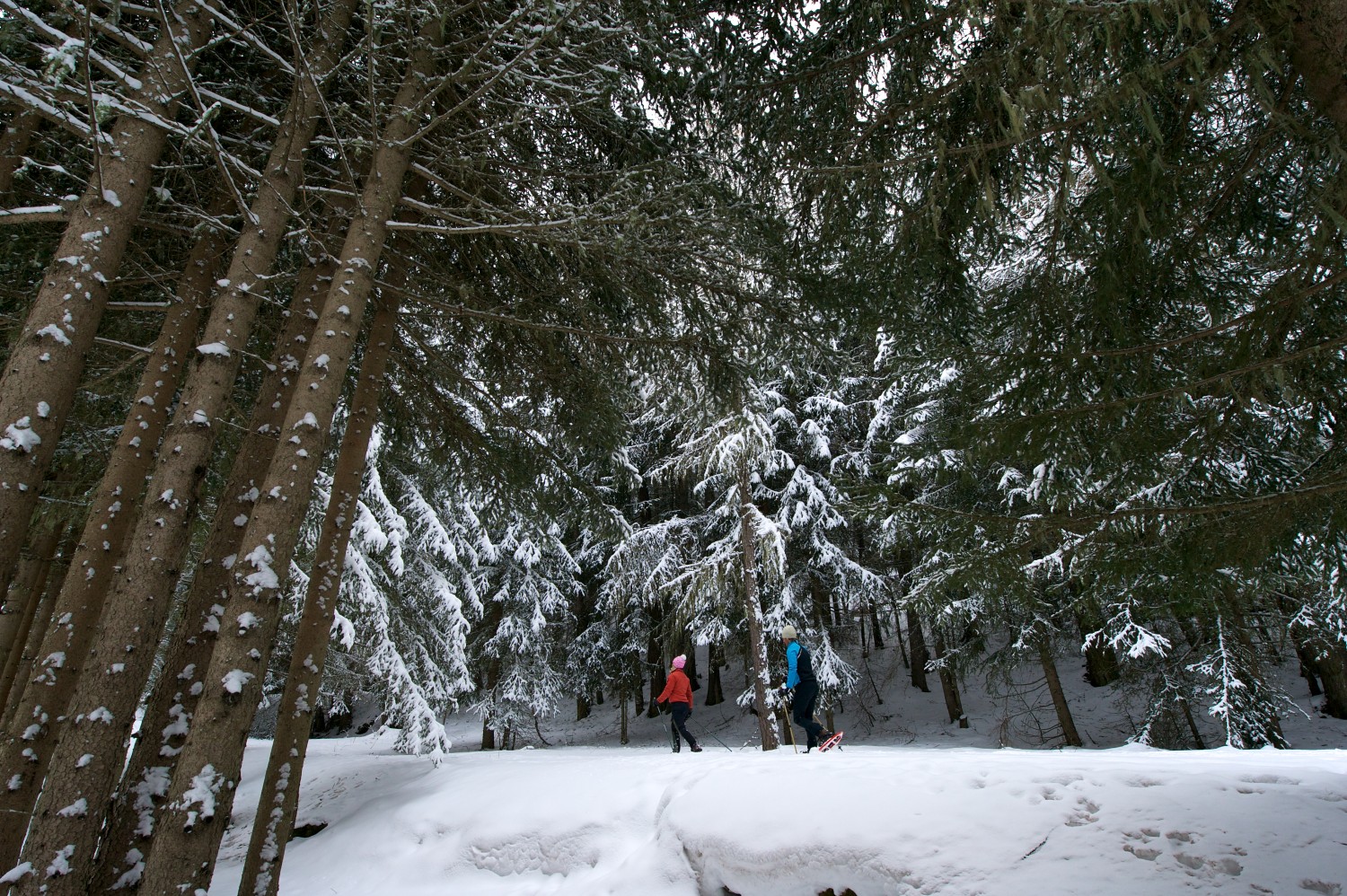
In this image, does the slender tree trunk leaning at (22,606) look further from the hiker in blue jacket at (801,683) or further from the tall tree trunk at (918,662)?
the tall tree trunk at (918,662)

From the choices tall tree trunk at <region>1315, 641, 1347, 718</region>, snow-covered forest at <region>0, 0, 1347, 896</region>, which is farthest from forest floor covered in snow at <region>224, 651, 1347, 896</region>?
tall tree trunk at <region>1315, 641, 1347, 718</region>

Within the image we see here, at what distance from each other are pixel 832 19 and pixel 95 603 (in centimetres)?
640

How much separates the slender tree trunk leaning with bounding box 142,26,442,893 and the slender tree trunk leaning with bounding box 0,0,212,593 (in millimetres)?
1073

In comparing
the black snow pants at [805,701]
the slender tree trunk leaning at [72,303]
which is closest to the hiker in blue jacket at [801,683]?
the black snow pants at [805,701]

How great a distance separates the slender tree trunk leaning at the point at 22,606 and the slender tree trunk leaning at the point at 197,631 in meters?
5.79

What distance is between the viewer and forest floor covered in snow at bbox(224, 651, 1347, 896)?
3.30 meters

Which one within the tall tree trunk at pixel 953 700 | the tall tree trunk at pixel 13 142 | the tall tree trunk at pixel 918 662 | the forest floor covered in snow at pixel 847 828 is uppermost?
the tall tree trunk at pixel 13 142

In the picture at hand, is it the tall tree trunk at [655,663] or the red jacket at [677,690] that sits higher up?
the tall tree trunk at [655,663]

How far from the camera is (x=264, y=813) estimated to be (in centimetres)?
457

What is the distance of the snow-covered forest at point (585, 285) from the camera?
11.3ft

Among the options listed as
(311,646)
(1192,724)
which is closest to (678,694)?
(311,646)

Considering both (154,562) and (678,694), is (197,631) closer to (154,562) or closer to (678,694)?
(154,562)

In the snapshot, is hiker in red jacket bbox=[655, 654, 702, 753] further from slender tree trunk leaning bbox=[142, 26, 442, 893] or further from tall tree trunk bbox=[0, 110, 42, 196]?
tall tree trunk bbox=[0, 110, 42, 196]

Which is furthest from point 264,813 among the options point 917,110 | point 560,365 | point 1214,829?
point 917,110
